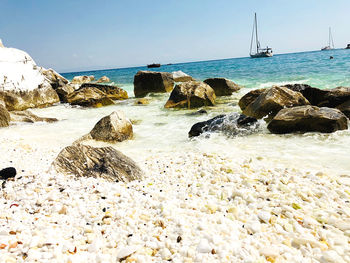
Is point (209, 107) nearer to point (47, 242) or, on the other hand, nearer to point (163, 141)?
point (163, 141)

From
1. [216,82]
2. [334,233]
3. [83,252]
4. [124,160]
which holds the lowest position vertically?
[334,233]

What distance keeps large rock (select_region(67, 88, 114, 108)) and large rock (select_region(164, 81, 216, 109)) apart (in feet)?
14.9

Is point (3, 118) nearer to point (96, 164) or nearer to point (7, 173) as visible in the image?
point (7, 173)

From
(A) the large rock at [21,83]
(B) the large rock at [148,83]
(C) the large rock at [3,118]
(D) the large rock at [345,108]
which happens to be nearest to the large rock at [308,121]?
(D) the large rock at [345,108]

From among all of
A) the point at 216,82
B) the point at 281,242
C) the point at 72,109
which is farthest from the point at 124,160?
the point at 216,82

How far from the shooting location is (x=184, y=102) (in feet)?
36.5

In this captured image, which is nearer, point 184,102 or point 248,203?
point 248,203

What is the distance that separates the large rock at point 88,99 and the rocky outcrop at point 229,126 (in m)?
8.69

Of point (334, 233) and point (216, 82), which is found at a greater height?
point (216, 82)

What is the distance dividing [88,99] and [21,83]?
11.8 ft

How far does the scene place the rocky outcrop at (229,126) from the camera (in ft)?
21.2

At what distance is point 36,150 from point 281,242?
17.1 ft

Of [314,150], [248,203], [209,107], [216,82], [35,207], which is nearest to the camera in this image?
[35,207]

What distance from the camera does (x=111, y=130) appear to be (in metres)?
6.35
